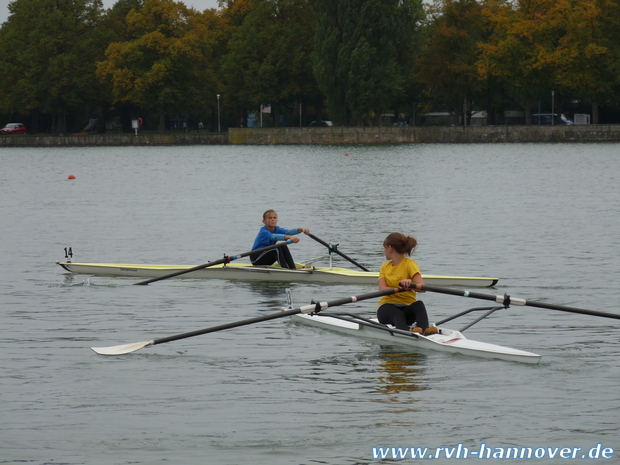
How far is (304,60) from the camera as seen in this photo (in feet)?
326

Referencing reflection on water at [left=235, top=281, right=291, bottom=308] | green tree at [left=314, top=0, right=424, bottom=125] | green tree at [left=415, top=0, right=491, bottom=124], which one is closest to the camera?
reflection on water at [left=235, top=281, right=291, bottom=308]

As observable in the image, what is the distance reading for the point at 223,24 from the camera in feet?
378

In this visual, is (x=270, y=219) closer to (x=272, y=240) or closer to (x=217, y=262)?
(x=272, y=240)

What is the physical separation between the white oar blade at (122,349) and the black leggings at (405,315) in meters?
2.85

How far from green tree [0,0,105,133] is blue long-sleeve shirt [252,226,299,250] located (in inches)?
3540

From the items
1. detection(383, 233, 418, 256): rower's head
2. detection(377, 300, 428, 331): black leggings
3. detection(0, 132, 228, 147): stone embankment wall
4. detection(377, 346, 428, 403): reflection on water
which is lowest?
detection(377, 346, 428, 403): reflection on water

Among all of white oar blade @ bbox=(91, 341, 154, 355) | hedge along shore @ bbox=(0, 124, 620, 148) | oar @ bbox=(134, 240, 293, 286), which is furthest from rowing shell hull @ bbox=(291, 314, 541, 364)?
hedge along shore @ bbox=(0, 124, 620, 148)

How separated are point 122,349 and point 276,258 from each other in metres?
6.14

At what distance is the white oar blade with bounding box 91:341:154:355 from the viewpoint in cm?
1318

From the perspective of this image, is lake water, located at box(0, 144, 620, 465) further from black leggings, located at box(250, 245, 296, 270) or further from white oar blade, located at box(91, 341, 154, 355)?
black leggings, located at box(250, 245, 296, 270)

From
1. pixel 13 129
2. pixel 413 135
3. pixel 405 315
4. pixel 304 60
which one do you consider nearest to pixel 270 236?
pixel 405 315

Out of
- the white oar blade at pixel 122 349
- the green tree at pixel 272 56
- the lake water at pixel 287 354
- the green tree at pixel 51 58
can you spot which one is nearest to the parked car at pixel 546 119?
the green tree at pixel 272 56

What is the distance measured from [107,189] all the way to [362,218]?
65.7ft

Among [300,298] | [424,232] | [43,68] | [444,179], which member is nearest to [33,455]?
[300,298]
